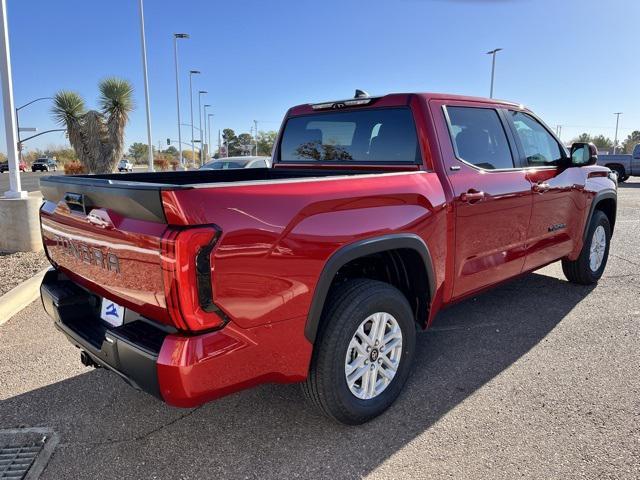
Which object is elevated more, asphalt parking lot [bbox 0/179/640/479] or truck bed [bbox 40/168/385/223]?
truck bed [bbox 40/168/385/223]

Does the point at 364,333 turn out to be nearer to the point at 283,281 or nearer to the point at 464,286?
the point at 283,281

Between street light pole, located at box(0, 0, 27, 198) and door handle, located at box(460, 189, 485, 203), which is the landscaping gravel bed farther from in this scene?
door handle, located at box(460, 189, 485, 203)

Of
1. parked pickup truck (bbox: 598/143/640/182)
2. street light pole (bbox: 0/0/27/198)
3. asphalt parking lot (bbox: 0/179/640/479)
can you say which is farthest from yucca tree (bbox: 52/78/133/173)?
parked pickup truck (bbox: 598/143/640/182)

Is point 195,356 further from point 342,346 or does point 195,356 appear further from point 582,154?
point 582,154

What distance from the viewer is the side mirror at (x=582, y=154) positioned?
4402 mm

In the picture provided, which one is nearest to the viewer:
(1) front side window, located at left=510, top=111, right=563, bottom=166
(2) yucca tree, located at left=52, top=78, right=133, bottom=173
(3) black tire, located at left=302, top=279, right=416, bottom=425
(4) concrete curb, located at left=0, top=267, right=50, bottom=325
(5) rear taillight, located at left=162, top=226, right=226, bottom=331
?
(5) rear taillight, located at left=162, top=226, right=226, bottom=331

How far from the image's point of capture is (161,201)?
6.14ft

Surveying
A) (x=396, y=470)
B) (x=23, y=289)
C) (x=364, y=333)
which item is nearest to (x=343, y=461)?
(x=396, y=470)

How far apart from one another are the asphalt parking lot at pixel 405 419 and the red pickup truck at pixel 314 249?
0.96ft

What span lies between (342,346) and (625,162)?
25.4 m

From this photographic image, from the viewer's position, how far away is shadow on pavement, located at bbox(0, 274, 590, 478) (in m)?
2.40

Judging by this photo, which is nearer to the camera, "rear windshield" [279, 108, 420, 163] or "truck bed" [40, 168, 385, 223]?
"truck bed" [40, 168, 385, 223]

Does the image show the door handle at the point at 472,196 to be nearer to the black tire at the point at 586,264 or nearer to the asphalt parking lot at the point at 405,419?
the asphalt parking lot at the point at 405,419

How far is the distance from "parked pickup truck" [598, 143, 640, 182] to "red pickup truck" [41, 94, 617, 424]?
73.3 feet
